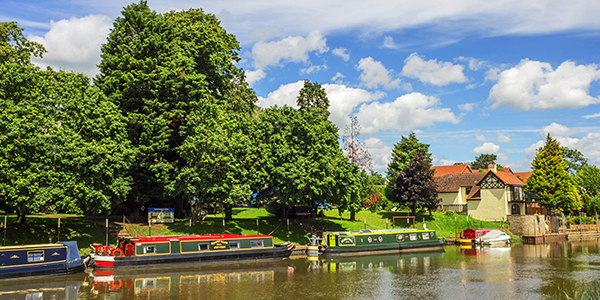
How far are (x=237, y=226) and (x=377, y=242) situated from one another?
1608cm

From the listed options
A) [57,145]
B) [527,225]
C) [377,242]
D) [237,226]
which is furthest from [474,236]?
[57,145]

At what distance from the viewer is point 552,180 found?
74875 mm

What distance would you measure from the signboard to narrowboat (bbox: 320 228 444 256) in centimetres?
1696

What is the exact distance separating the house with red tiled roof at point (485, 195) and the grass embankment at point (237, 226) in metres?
6.09

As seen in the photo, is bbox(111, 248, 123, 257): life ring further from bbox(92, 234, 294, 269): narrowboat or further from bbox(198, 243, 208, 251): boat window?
bbox(198, 243, 208, 251): boat window

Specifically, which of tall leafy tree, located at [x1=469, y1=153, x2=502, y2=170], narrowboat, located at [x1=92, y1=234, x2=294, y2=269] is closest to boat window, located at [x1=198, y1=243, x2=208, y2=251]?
narrowboat, located at [x1=92, y1=234, x2=294, y2=269]

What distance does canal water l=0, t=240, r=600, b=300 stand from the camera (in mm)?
26938

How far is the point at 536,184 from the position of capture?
250 feet

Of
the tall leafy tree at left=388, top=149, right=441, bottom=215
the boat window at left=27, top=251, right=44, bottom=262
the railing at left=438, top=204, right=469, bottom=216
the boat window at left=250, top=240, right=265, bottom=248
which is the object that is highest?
the tall leafy tree at left=388, top=149, right=441, bottom=215

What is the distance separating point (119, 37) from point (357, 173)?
32410 mm

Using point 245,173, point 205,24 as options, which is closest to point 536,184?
point 245,173

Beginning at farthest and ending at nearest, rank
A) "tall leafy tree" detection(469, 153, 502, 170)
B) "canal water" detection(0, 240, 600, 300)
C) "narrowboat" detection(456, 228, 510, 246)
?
"tall leafy tree" detection(469, 153, 502, 170)
"narrowboat" detection(456, 228, 510, 246)
"canal water" detection(0, 240, 600, 300)

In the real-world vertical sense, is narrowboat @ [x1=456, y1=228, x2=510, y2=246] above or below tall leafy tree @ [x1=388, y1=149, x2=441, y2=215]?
below

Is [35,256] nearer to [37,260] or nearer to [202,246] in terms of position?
[37,260]
